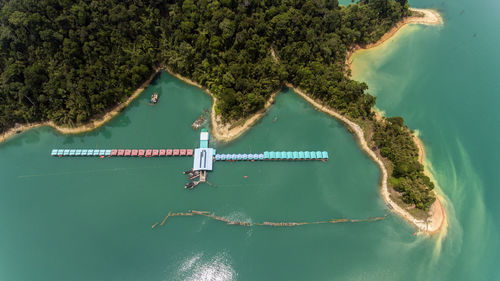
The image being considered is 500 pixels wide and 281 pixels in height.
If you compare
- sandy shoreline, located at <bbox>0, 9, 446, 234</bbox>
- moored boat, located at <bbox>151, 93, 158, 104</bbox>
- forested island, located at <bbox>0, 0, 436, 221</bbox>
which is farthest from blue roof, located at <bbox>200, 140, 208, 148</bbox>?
moored boat, located at <bbox>151, 93, 158, 104</bbox>

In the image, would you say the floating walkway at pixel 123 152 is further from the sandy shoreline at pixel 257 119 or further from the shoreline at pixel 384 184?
the shoreline at pixel 384 184

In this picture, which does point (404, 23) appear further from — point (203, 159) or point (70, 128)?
point (70, 128)

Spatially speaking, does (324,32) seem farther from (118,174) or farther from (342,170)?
(118,174)

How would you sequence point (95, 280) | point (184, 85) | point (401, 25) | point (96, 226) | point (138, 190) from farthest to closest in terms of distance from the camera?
point (401, 25)
point (184, 85)
point (138, 190)
point (96, 226)
point (95, 280)

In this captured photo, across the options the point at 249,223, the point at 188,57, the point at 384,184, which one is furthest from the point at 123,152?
the point at 384,184

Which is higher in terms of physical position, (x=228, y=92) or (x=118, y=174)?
Result: (x=228, y=92)

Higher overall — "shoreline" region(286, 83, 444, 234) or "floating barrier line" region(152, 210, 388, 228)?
"shoreline" region(286, 83, 444, 234)

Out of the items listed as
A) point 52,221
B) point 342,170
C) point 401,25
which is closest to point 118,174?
point 52,221

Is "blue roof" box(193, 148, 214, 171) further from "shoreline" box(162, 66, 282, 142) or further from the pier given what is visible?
"shoreline" box(162, 66, 282, 142)
